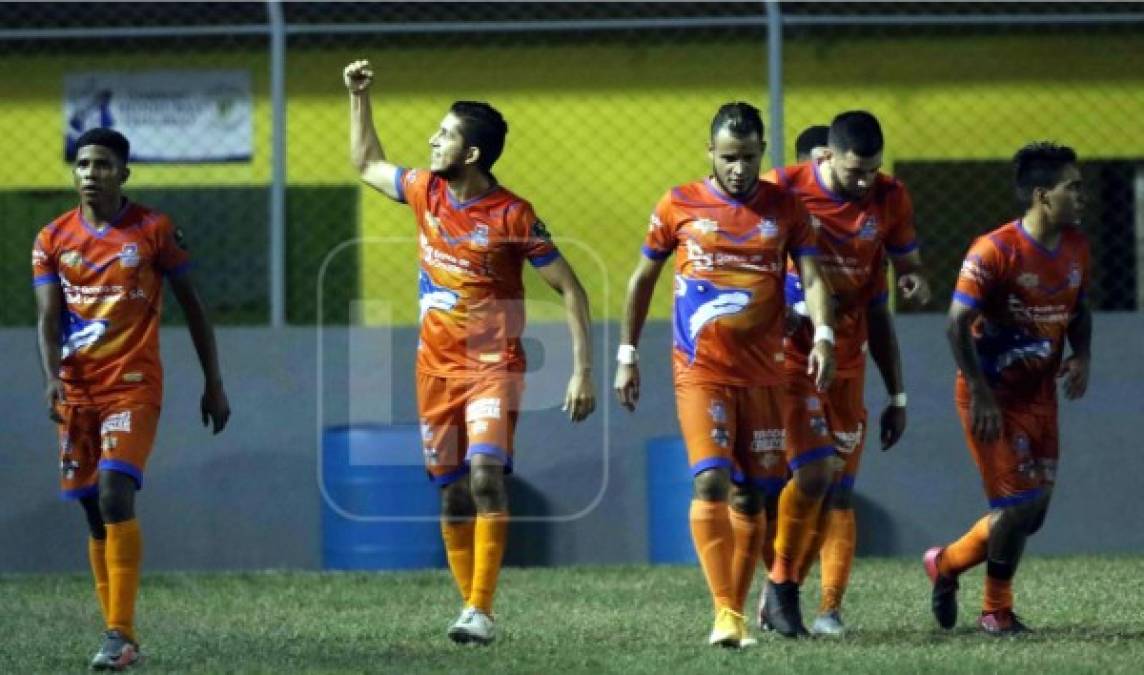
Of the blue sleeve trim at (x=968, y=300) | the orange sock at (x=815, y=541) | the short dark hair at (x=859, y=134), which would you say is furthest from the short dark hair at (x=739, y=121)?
the orange sock at (x=815, y=541)

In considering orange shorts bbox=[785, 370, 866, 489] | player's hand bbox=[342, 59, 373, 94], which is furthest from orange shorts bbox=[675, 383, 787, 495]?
player's hand bbox=[342, 59, 373, 94]

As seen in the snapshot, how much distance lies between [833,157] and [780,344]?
2.92ft

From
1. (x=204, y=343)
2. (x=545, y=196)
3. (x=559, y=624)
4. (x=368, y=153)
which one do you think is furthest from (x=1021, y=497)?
(x=545, y=196)

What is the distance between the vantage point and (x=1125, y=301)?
1441 centimetres

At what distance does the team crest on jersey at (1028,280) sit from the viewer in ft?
30.3

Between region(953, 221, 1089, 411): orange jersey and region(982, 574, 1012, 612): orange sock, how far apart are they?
72 cm

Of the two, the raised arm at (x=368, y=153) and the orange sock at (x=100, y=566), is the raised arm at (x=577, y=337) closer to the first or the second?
the raised arm at (x=368, y=153)

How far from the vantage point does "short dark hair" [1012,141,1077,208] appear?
924cm

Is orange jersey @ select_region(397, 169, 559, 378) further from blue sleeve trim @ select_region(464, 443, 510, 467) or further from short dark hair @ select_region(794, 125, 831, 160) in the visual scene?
short dark hair @ select_region(794, 125, 831, 160)

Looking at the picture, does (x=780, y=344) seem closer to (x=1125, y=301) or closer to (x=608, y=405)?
(x=608, y=405)

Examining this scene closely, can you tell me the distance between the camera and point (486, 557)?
9.10 meters

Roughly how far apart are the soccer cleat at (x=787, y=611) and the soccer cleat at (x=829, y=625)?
6 centimetres

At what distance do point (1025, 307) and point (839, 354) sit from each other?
79 centimetres

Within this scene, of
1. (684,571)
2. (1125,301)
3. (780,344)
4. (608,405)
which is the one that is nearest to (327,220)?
(608,405)
